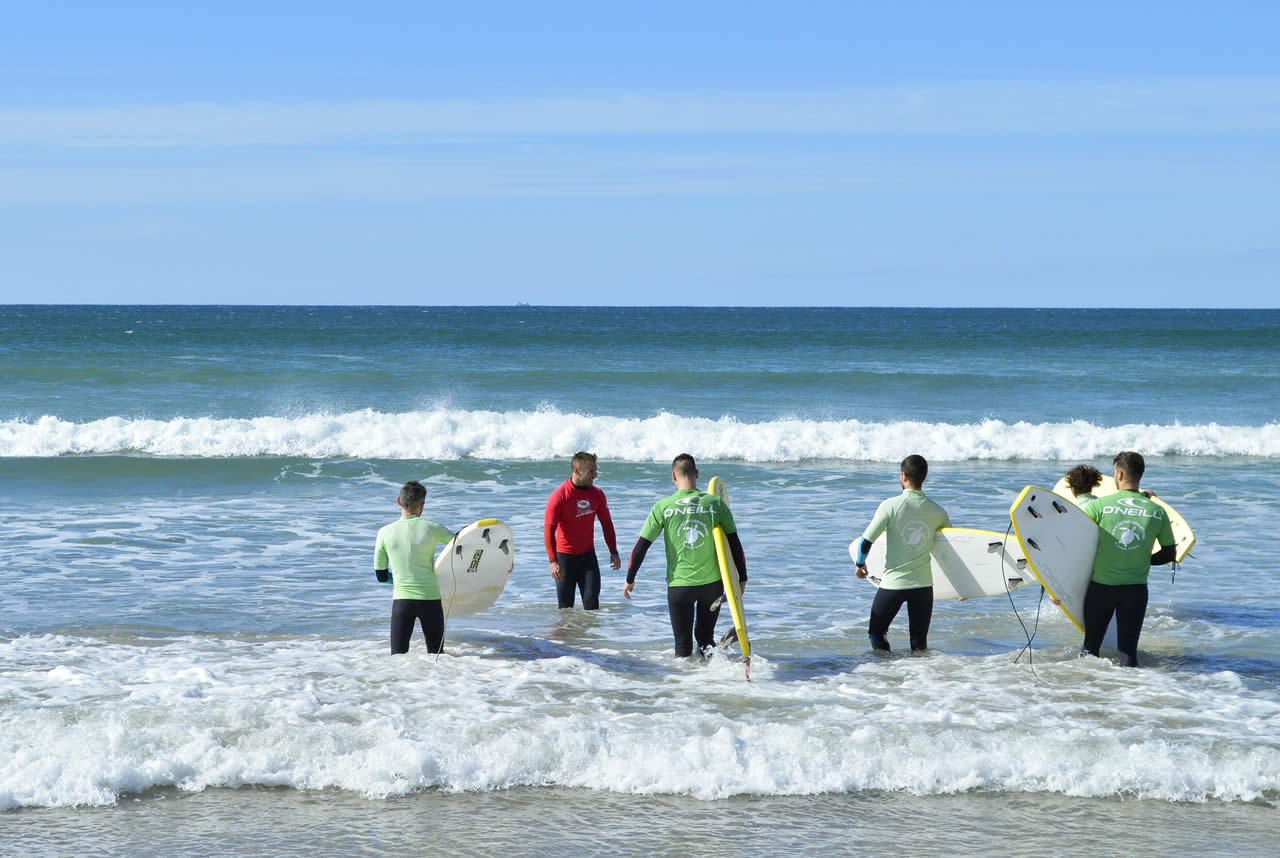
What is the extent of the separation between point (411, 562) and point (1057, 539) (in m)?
4.21

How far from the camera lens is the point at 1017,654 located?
27.0 feet

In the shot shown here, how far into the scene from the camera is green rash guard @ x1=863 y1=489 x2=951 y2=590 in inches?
316

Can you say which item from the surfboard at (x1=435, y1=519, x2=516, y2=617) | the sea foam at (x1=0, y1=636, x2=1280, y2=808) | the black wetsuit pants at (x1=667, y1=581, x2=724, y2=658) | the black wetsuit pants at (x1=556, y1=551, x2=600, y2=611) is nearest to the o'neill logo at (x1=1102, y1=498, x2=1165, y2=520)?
the sea foam at (x1=0, y1=636, x2=1280, y2=808)

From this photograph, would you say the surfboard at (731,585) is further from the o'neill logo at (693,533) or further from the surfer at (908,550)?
the surfer at (908,550)

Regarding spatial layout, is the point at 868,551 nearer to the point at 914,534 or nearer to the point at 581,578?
the point at 914,534

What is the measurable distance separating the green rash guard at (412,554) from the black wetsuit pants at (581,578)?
6.23 ft

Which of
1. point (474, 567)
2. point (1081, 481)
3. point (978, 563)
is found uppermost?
point (1081, 481)

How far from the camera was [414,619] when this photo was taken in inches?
308

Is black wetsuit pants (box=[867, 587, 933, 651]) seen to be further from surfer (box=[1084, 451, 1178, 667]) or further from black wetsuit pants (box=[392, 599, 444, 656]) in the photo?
black wetsuit pants (box=[392, 599, 444, 656])

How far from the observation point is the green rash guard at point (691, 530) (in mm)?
7730

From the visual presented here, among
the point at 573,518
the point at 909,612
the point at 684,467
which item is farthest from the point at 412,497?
the point at 909,612

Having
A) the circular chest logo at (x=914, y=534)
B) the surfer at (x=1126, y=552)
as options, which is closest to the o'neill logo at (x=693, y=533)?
the circular chest logo at (x=914, y=534)

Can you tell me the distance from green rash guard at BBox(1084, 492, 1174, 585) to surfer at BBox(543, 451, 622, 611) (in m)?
3.50

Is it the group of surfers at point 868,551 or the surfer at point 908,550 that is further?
the surfer at point 908,550
